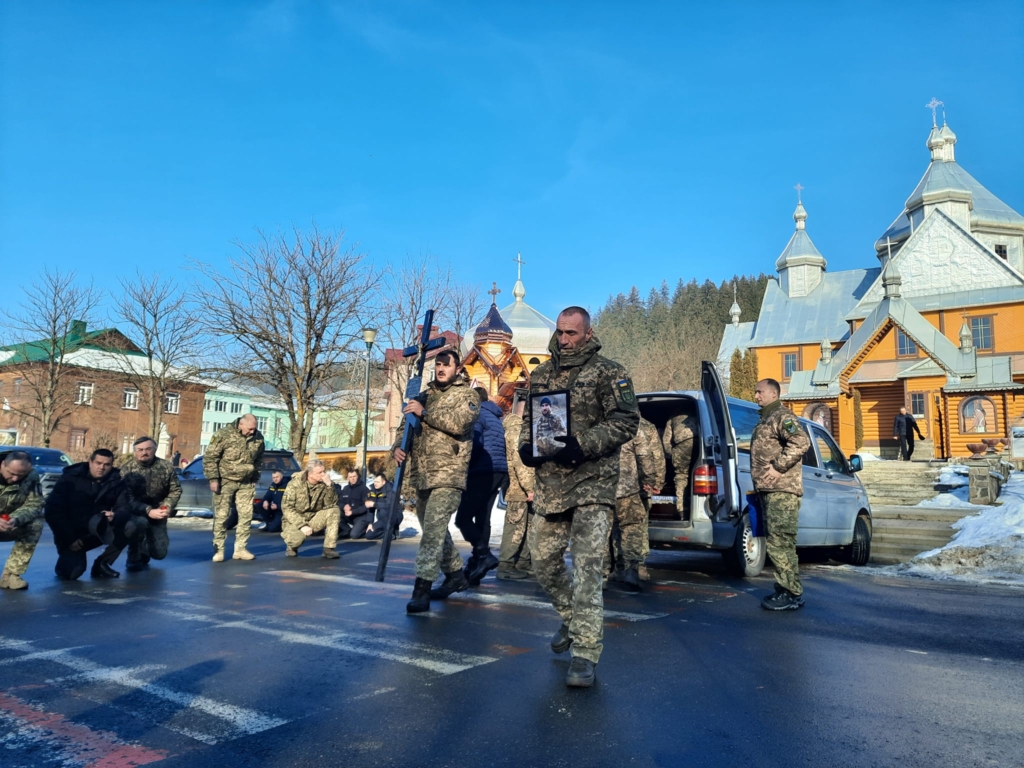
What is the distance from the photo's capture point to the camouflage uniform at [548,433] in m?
4.15

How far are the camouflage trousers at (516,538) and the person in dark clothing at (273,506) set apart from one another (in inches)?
275

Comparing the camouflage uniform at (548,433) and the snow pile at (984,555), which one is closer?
the camouflage uniform at (548,433)

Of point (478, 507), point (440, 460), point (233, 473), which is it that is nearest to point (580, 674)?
point (440, 460)

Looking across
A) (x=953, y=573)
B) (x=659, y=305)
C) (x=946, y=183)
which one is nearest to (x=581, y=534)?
(x=953, y=573)

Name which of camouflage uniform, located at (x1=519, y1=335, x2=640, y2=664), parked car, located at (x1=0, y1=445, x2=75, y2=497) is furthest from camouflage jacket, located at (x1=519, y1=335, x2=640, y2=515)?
parked car, located at (x1=0, y1=445, x2=75, y2=497)

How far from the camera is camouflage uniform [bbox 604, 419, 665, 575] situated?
24.8 ft

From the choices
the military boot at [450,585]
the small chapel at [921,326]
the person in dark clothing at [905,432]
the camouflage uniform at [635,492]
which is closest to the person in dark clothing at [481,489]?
the military boot at [450,585]

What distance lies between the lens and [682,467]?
8547 mm

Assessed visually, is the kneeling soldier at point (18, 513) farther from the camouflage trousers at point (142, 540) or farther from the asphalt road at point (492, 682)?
the camouflage trousers at point (142, 540)

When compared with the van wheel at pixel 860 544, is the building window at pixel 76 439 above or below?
above

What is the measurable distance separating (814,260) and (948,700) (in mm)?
51382

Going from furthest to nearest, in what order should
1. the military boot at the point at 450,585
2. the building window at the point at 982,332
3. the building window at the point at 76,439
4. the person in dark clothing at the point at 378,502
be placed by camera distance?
the building window at the point at 76,439
the building window at the point at 982,332
the person in dark clothing at the point at 378,502
the military boot at the point at 450,585

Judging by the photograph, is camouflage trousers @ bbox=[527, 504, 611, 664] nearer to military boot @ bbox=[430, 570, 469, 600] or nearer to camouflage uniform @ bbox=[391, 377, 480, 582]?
camouflage uniform @ bbox=[391, 377, 480, 582]

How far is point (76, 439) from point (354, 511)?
50.2 m
